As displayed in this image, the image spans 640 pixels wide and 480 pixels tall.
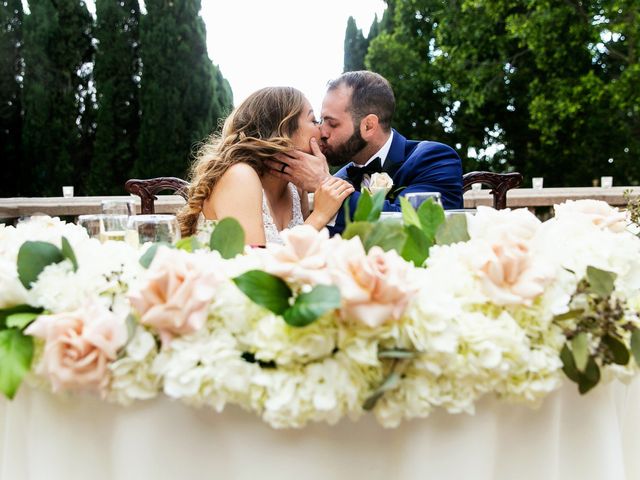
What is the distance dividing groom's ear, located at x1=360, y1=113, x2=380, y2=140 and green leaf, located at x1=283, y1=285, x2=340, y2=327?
295 centimetres

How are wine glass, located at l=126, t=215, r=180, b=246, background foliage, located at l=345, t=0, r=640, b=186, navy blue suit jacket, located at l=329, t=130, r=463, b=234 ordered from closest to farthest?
wine glass, located at l=126, t=215, r=180, b=246, navy blue suit jacket, located at l=329, t=130, r=463, b=234, background foliage, located at l=345, t=0, r=640, b=186

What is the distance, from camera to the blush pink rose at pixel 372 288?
900 millimetres

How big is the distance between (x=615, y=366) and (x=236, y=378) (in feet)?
1.97

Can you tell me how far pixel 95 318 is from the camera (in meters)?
0.96

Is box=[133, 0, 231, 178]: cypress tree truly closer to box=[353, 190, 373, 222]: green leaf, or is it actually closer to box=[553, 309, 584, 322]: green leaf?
box=[353, 190, 373, 222]: green leaf

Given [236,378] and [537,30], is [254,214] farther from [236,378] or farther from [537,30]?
[537,30]

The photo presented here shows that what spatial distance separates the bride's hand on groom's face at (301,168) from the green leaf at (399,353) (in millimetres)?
2051

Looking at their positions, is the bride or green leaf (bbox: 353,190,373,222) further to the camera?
the bride

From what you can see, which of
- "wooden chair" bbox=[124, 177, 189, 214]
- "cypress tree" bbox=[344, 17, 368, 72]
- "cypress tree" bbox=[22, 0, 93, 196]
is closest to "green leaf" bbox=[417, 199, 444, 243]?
"wooden chair" bbox=[124, 177, 189, 214]

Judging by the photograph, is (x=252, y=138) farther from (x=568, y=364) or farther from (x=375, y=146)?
(x=568, y=364)

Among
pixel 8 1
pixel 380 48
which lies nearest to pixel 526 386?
pixel 8 1

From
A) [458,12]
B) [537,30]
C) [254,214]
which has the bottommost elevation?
[254,214]

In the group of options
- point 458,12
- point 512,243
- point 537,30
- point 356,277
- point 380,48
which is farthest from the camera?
point 380,48

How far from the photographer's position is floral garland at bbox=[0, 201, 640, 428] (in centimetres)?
93
